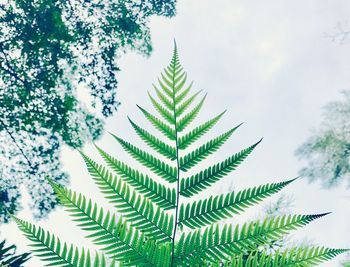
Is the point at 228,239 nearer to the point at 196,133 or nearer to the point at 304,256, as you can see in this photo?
the point at 304,256

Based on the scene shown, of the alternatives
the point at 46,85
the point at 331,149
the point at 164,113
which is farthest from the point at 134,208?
the point at 331,149

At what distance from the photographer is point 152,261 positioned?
1.88ft

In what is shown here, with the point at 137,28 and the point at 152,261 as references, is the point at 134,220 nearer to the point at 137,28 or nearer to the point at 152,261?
the point at 152,261

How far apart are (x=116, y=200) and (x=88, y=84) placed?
26.1ft

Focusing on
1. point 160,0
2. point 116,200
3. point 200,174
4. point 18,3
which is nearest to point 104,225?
point 116,200

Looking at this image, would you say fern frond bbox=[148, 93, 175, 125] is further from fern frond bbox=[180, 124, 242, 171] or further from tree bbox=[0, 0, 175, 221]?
tree bbox=[0, 0, 175, 221]

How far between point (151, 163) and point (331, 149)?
11.2 m

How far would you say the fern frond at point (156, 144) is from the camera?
781 millimetres

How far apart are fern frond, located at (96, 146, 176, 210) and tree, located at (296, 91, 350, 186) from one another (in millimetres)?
10860

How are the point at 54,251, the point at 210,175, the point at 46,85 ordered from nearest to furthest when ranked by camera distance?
the point at 54,251 < the point at 210,175 < the point at 46,85

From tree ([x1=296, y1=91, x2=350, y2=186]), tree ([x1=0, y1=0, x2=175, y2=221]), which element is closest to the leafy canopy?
tree ([x1=0, y1=0, x2=175, y2=221])

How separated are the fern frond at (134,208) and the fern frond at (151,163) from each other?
0.11 m

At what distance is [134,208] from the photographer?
65cm

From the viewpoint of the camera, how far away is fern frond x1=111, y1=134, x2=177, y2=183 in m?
0.75
